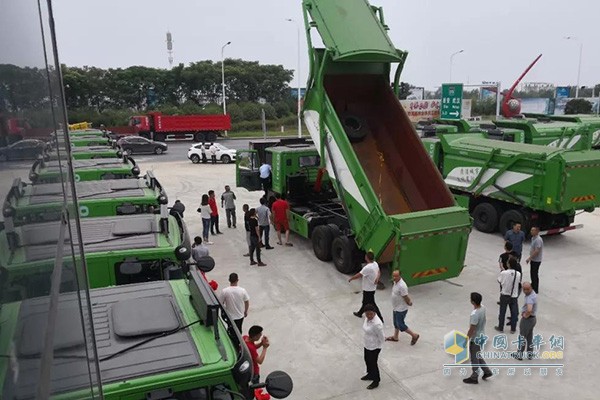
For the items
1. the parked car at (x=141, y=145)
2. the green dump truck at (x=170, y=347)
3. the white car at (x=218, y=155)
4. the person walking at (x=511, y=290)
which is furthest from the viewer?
the parked car at (x=141, y=145)

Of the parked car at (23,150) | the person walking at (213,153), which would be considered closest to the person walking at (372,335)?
the parked car at (23,150)

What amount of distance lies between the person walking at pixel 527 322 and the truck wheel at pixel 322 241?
14.4 ft

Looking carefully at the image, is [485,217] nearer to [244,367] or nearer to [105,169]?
[105,169]

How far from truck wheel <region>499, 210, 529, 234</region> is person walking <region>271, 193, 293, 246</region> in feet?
17.0

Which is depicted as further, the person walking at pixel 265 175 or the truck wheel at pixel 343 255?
the person walking at pixel 265 175

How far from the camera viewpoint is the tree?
51281 millimetres

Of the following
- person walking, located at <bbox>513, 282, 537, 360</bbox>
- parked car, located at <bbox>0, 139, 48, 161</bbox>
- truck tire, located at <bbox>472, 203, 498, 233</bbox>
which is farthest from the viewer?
truck tire, located at <bbox>472, 203, 498, 233</bbox>

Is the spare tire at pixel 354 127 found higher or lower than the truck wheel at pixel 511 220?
higher

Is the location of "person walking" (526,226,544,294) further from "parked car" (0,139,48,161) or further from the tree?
the tree

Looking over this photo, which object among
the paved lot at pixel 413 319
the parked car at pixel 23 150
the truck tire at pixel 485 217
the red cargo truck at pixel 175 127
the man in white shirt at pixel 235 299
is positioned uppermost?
the parked car at pixel 23 150

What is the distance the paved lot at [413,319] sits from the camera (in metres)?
6.32

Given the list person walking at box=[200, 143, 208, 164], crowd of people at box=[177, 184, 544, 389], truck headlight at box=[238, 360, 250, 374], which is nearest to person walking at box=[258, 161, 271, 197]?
crowd of people at box=[177, 184, 544, 389]

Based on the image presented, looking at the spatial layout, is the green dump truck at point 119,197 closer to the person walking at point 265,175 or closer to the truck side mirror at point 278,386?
the person walking at point 265,175

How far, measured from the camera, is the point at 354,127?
11094 mm
